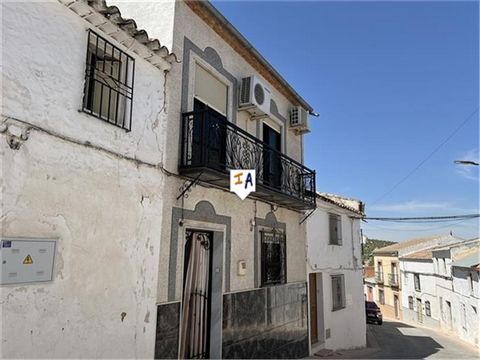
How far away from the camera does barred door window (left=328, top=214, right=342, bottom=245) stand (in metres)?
13.5

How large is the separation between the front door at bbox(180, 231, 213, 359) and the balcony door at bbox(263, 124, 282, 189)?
2204 mm

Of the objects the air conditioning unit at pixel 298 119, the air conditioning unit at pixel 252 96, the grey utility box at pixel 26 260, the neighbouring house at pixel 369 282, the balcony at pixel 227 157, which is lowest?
the neighbouring house at pixel 369 282

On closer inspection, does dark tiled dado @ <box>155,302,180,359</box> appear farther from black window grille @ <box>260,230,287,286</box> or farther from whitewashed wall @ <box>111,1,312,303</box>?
black window grille @ <box>260,230,287,286</box>

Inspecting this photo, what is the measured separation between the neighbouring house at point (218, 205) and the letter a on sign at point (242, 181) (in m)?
0.21

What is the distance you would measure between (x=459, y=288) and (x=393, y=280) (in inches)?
611

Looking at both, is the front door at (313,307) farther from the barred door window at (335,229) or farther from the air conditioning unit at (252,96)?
the air conditioning unit at (252,96)

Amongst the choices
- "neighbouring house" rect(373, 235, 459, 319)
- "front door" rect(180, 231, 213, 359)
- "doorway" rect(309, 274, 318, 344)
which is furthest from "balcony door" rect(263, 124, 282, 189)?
"neighbouring house" rect(373, 235, 459, 319)

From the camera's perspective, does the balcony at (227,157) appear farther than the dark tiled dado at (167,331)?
Yes

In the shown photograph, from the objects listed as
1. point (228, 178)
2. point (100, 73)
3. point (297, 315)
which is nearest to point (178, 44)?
point (100, 73)

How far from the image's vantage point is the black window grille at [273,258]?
28.2 feet

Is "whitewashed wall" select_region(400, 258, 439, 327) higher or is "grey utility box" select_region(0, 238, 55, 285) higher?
"grey utility box" select_region(0, 238, 55, 285)

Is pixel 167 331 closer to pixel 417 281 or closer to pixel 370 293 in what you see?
pixel 417 281

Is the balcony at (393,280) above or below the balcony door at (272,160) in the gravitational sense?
below

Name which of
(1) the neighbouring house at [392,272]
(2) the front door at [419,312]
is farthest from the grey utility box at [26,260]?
(1) the neighbouring house at [392,272]
